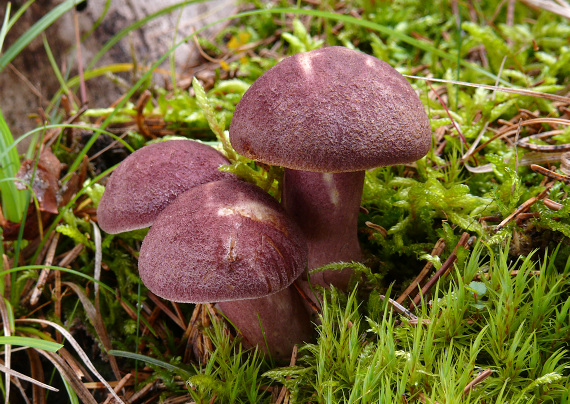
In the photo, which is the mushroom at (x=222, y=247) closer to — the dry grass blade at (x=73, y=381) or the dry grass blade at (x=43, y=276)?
the dry grass blade at (x=73, y=381)

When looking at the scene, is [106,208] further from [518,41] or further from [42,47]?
[518,41]

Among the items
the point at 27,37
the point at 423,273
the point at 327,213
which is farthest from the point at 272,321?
the point at 27,37

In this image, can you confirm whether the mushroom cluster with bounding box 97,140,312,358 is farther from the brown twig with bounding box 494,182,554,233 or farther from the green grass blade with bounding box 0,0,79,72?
the green grass blade with bounding box 0,0,79,72

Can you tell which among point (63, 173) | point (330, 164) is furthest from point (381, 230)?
point (63, 173)

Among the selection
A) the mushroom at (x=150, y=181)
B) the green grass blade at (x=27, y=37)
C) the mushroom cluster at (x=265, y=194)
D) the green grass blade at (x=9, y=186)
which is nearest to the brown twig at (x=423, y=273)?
the mushroom cluster at (x=265, y=194)

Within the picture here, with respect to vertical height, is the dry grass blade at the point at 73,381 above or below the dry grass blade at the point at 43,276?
below

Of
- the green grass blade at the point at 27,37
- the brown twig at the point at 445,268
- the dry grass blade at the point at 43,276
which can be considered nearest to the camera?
the brown twig at the point at 445,268

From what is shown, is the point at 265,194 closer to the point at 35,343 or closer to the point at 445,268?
the point at 445,268
